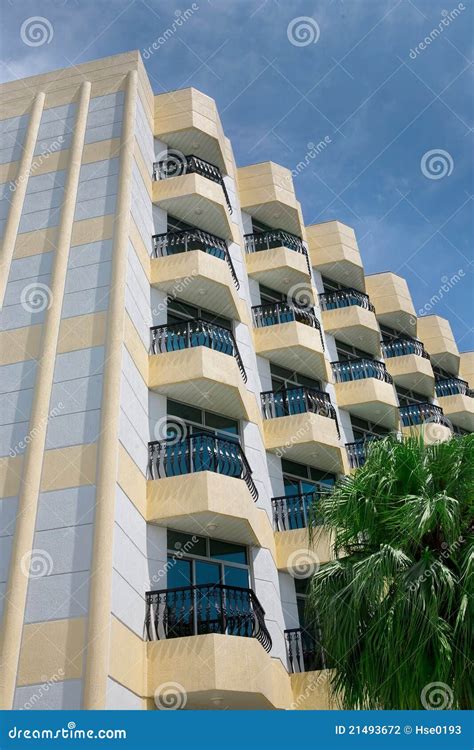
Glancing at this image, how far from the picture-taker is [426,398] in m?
27.6

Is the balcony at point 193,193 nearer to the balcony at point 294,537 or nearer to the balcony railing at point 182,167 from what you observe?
the balcony railing at point 182,167

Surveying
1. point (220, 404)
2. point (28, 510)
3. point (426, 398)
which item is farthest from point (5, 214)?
point (426, 398)

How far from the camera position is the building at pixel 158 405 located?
1174cm

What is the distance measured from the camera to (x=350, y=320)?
2444 centimetres

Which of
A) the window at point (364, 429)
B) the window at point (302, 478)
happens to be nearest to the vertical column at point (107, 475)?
the window at point (302, 478)

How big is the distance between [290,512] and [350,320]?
9336mm

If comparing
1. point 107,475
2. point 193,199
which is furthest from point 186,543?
point 193,199

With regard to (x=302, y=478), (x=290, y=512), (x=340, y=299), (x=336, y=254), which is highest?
(x=336, y=254)

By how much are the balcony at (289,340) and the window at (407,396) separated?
258 inches

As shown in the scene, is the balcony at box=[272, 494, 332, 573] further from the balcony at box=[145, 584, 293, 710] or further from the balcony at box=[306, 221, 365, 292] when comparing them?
the balcony at box=[306, 221, 365, 292]

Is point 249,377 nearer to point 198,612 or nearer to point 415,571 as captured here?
point 198,612

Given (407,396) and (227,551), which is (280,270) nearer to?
(407,396)

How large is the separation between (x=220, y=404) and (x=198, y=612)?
5515 millimetres

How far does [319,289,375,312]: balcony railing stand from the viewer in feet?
82.8
